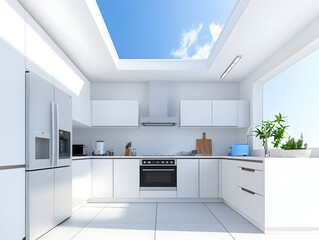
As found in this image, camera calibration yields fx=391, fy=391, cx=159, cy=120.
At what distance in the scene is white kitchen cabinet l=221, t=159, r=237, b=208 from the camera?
582cm

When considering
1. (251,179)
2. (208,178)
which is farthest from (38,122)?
(208,178)

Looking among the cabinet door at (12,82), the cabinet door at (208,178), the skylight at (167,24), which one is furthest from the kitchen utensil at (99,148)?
the skylight at (167,24)

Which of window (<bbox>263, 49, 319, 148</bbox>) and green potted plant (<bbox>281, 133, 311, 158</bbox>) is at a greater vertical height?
window (<bbox>263, 49, 319, 148</bbox>)

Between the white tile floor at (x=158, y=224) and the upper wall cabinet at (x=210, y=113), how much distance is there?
5.42 feet

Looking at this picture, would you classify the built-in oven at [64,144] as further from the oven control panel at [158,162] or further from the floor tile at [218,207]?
the floor tile at [218,207]

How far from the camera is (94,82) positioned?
7.88 metres

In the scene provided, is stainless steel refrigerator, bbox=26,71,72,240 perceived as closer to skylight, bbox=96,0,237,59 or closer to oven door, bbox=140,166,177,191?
oven door, bbox=140,166,177,191

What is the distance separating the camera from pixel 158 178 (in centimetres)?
705

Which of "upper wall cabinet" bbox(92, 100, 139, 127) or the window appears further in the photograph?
"upper wall cabinet" bbox(92, 100, 139, 127)

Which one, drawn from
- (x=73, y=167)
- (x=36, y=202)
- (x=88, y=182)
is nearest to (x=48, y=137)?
(x=36, y=202)

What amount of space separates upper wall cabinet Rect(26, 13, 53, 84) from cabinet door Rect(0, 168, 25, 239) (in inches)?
44.7

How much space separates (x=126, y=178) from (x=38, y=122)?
3.20m

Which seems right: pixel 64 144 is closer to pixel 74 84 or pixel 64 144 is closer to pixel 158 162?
pixel 74 84

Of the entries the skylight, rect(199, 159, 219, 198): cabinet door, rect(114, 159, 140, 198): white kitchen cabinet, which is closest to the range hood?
rect(114, 159, 140, 198): white kitchen cabinet
